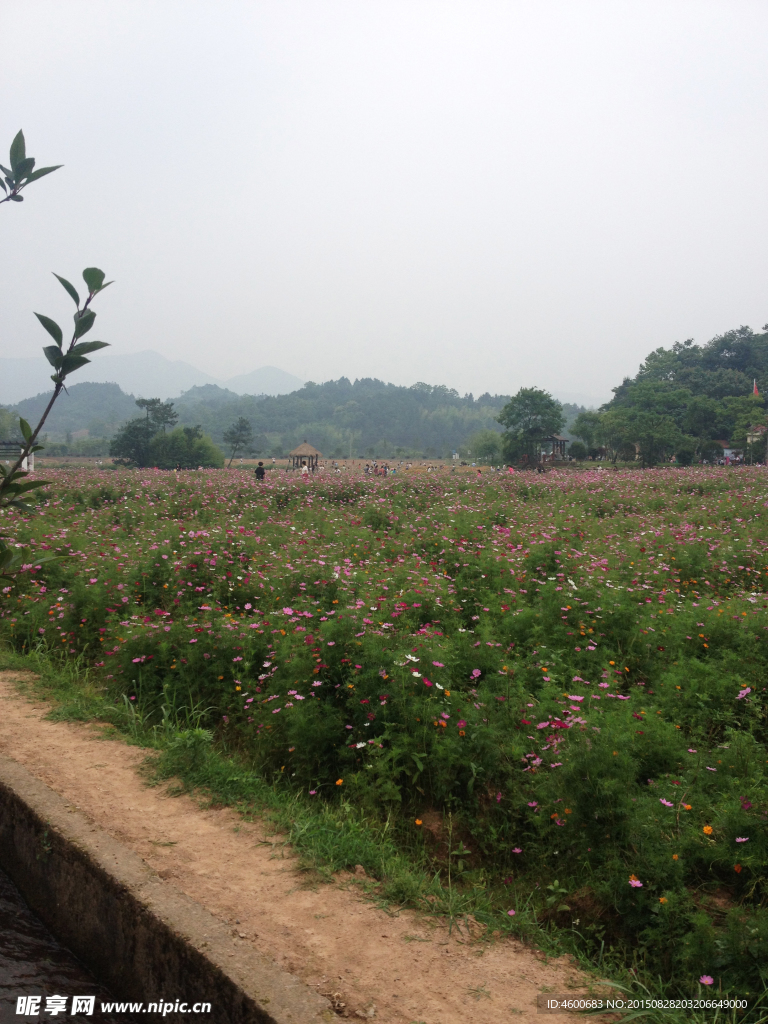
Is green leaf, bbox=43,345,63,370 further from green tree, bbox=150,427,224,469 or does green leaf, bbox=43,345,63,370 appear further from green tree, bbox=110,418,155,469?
green tree, bbox=110,418,155,469

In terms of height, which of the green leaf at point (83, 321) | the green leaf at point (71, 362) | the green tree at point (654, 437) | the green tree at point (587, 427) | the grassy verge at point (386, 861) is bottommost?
the grassy verge at point (386, 861)

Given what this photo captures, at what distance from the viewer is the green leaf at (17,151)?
1711mm

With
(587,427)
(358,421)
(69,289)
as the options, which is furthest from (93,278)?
(358,421)

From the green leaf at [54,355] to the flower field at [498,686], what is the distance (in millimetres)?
499

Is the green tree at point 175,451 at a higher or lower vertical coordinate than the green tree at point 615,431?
lower

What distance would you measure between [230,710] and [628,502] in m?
9.06

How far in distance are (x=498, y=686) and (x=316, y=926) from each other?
210 centimetres

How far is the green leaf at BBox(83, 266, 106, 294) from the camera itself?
173 centimetres

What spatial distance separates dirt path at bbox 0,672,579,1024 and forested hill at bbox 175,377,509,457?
8787cm

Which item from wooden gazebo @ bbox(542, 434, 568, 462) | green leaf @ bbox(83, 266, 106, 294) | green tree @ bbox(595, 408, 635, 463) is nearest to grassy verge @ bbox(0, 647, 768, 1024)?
green leaf @ bbox(83, 266, 106, 294)

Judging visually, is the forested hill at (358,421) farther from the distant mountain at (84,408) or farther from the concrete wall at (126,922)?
the concrete wall at (126,922)

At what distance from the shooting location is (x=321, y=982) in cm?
236

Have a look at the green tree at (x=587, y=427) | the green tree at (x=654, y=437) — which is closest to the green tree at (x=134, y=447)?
the green tree at (x=587, y=427)

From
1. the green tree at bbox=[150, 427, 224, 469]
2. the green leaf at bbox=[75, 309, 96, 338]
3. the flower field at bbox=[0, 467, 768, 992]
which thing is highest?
the green tree at bbox=[150, 427, 224, 469]
